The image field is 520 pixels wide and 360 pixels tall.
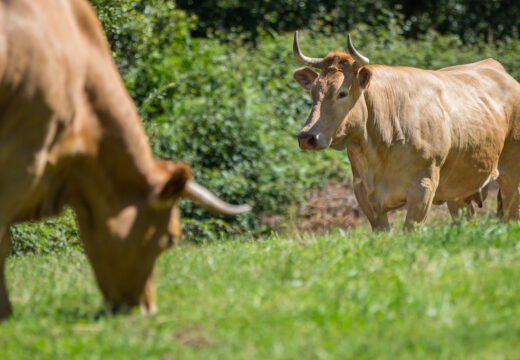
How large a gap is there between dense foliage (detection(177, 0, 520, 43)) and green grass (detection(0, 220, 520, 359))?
13.7m

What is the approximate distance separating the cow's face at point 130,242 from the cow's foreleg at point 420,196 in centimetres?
385

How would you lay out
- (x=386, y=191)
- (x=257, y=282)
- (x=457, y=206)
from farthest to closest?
(x=457, y=206), (x=386, y=191), (x=257, y=282)

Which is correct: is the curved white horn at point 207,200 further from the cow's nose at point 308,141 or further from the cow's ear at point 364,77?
the cow's ear at point 364,77

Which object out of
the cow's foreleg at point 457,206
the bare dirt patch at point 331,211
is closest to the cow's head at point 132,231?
the cow's foreleg at point 457,206

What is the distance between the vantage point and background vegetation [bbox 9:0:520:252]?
457 inches

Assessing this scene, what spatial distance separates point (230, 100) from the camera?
41.4 feet

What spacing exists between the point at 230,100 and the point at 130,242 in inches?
307

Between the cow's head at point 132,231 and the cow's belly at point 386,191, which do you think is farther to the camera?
the cow's belly at point 386,191

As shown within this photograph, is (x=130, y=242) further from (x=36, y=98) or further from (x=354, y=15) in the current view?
(x=354, y=15)

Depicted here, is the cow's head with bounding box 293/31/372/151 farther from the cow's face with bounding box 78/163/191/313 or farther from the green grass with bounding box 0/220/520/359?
the cow's face with bounding box 78/163/191/313

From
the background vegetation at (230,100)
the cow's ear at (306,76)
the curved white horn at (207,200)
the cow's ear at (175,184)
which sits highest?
the cow's ear at (175,184)

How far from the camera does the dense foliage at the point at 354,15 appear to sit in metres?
20.3

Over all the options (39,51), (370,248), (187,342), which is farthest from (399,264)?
(39,51)

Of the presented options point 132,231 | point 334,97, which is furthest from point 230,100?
point 132,231
